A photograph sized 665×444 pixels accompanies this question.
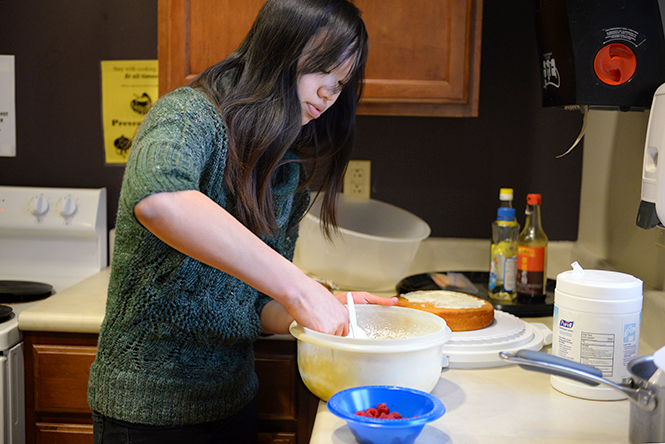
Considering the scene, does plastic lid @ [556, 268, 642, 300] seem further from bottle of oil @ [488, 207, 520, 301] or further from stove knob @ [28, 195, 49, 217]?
stove knob @ [28, 195, 49, 217]

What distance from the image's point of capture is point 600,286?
898 millimetres

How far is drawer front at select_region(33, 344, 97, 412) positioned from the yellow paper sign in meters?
0.77

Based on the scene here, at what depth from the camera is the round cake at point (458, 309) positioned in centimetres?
120

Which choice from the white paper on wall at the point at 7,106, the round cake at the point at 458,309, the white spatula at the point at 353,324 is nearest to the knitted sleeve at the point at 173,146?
the white spatula at the point at 353,324

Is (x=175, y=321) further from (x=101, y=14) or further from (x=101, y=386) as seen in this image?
(x=101, y=14)

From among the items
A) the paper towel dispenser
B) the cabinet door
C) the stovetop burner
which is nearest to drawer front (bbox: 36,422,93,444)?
the stovetop burner

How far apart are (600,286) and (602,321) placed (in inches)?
2.1

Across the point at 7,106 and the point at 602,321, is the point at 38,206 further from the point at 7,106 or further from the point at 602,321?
the point at 602,321

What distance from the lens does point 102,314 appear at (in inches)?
56.8

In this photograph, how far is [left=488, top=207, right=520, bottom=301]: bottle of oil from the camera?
1549 mm

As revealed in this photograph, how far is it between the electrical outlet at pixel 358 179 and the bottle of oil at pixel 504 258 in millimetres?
529

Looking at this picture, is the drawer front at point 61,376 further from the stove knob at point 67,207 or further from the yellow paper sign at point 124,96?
the yellow paper sign at point 124,96

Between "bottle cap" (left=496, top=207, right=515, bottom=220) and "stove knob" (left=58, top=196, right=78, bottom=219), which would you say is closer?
"bottle cap" (left=496, top=207, right=515, bottom=220)

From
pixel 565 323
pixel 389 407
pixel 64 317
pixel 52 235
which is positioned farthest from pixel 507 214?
pixel 52 235
